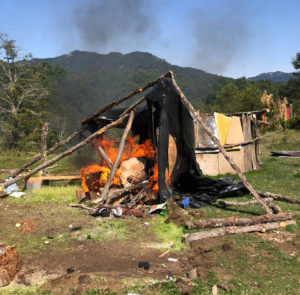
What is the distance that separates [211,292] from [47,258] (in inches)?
101

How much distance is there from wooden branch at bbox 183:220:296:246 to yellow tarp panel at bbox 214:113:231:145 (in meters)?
5.92

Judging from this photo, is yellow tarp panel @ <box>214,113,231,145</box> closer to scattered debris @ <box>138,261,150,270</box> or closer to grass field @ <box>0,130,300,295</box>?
grass field @ <box>0,130,300,295</box>

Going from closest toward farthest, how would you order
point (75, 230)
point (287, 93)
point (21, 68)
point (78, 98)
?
1. point (75, 230)
2. point (21, 68)
3. point (78, 98)
4. point (287, 93)

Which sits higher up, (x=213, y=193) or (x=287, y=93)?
(x=287, y=93)

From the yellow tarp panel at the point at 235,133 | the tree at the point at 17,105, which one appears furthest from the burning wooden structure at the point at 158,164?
the tree at the point at 17,105

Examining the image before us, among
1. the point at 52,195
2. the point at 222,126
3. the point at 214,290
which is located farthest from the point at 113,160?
the point at 214,290

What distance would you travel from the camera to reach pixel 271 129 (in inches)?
989

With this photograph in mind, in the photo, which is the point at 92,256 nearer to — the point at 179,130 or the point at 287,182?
the point at 179,130

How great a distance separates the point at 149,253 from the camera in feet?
14.8

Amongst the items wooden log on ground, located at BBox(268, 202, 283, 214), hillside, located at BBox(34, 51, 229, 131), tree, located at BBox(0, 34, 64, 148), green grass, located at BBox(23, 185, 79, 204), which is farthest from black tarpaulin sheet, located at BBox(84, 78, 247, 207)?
tree, located at BBox(0, 34, 64, 148)

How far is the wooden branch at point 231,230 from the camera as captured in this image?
4910 millimetres

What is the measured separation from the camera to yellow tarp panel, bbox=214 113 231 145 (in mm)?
11117

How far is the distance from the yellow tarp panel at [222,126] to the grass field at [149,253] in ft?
15.2

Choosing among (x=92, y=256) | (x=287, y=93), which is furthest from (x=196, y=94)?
(x=92, y=256)
